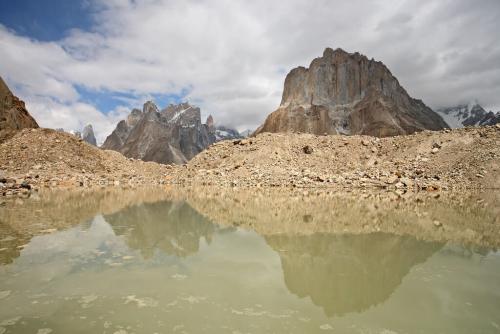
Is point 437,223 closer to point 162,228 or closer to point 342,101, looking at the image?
point 162,228

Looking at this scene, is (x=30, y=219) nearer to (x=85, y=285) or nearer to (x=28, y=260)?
(x=28, y=260)

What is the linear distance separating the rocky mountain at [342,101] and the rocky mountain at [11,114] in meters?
99.0

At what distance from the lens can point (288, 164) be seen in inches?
1332

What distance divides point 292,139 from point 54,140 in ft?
84.4

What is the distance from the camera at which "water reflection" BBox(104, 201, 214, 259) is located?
28.1ft

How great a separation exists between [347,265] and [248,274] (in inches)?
82.1

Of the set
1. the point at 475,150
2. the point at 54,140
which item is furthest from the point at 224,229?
the point at 54,140

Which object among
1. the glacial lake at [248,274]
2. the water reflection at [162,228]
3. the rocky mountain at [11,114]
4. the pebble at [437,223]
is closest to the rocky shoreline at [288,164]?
the rocky mountain at [11,114]

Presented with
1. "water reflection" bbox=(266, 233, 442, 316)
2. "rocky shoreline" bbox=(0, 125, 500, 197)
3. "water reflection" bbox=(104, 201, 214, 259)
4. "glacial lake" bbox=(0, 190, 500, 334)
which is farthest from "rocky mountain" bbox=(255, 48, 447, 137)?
"water reflection" bbox=(266, 233, 442, 316)

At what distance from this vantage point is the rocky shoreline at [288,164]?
27422 mm

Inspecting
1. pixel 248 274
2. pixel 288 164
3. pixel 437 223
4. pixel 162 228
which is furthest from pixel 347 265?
pixel 288 164

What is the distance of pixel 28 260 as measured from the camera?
7203 millimetres

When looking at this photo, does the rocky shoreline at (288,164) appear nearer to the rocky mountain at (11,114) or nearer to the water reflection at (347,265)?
the rocky mountain at (11,114)

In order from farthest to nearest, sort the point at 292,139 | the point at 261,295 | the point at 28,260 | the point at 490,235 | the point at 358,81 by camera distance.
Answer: the point at 358,81 → the point at 292,139 → the point at 490,235 → the point at 28,260 → the point at 261,295
